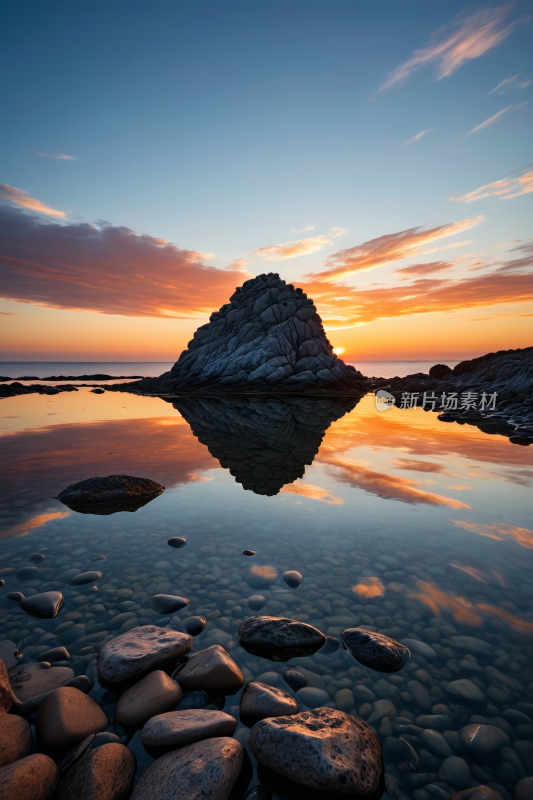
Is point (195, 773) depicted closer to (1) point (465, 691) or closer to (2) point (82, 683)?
(2) point (82, 683)

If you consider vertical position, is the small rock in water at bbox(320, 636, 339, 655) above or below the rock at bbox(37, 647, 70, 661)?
above

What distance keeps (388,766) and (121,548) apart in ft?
15.5

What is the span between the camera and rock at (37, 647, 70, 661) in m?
3.65

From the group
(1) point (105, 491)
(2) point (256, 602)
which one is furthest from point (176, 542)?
(1) point (105, 491)

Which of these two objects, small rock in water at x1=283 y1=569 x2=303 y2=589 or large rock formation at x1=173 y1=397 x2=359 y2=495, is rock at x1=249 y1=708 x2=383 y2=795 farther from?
large rock formation at x1=173 y1=397 x2=359 y2=495

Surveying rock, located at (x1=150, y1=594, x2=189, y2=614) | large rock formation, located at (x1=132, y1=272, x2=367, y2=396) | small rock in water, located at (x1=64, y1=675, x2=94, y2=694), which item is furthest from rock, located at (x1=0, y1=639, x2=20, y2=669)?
large rock formation, located at (x1=132, y1=272, x2=367, y2=396)

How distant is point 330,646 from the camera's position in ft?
12.8

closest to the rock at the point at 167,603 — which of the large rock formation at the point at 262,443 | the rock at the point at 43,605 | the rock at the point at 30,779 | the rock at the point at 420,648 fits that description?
the rock at the point at 43,605

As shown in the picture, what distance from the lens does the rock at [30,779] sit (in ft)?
7.14

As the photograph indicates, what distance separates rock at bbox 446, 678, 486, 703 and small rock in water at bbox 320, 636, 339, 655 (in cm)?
109

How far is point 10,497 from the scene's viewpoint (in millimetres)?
8344

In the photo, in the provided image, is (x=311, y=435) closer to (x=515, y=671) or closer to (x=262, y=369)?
(x=515, y=671)

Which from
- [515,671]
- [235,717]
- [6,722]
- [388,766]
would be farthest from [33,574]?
[515,671]

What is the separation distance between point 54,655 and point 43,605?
3.10 ft
